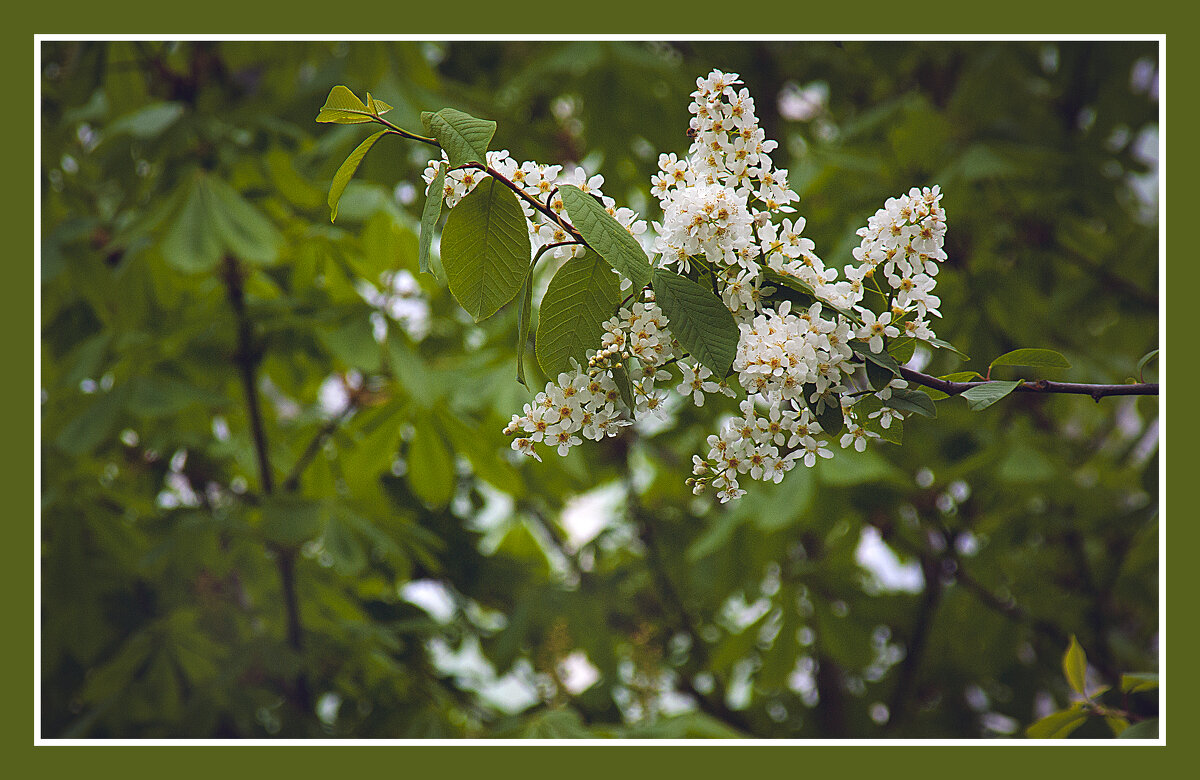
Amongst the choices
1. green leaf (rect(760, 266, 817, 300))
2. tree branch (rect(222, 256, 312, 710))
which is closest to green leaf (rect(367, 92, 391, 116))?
green leaf (rect(760, 266, 817, 300))

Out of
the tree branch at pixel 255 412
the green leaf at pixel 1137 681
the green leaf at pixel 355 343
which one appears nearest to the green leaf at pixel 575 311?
the green leaf at pixel 1137 681

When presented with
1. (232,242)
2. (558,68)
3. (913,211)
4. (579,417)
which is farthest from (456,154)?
(558,68)

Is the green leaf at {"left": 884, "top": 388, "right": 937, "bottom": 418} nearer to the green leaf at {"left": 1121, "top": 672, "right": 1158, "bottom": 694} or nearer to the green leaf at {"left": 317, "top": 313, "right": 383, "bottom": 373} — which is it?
the green leaf at {"left": 1121, "top": 672, "right": 1158, "bottom": 694}

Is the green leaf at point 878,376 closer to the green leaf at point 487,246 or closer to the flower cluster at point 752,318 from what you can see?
the flower cluster at point 752,318

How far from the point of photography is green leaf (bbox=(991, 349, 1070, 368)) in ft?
2.09

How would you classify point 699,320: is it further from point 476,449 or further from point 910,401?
point 476,449

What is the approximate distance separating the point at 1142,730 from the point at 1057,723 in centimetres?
9

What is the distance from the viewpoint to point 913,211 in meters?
0.61

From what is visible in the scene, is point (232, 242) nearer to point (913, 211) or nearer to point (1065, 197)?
point (913, 211)

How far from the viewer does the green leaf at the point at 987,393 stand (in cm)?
57

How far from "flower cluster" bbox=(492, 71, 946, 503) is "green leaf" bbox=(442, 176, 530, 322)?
3 cm

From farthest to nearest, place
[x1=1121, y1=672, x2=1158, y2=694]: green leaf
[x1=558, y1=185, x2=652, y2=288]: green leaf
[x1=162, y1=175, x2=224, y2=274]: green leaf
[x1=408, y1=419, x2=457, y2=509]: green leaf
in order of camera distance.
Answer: [x1=408, y1=419, x2=457, y2=509]: green leaf
[x1=162, y1=175, x2=224, y2=274]: green leaf
[x1=1121, y1=672, x2=1158, y2=694]: green leaf
[x1=558, y1=185, x2=652, y2=288]: green leaf

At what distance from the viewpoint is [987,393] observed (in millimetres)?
586

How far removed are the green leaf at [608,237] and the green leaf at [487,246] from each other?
39 mm
